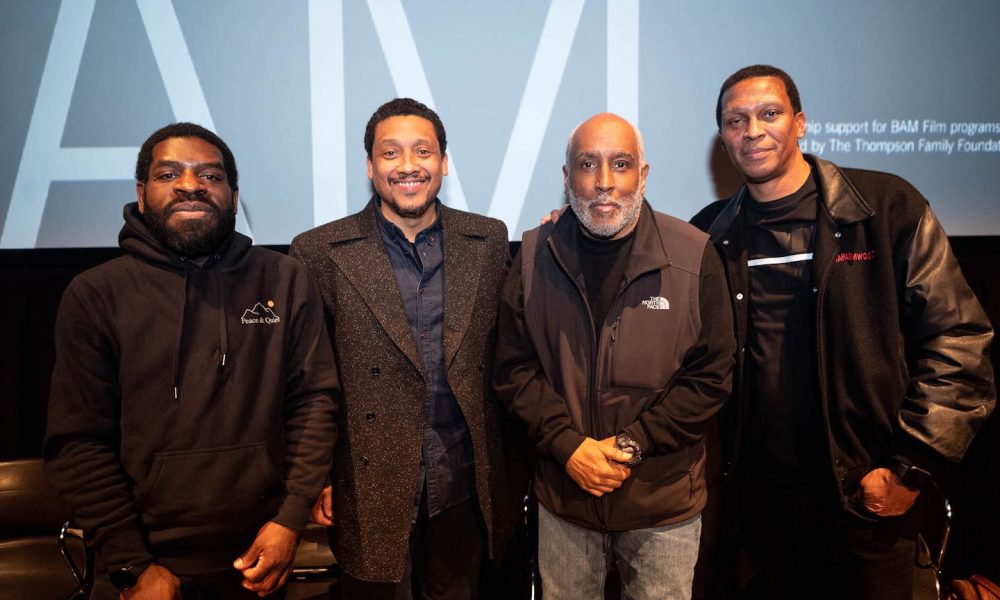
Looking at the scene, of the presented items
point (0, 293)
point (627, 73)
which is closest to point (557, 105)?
point (627, 73)

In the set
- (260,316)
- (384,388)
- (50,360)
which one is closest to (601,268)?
(384,388)

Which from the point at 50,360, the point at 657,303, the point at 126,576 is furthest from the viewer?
the point at 50,360

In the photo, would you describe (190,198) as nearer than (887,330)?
Yes

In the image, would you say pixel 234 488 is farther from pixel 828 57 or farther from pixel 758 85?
pixel 828 57

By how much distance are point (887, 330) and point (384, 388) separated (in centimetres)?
161

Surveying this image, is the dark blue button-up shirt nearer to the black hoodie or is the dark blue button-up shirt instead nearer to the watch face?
the black hoodie

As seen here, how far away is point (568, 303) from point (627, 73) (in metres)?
1.48

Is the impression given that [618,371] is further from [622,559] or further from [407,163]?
[407,163]

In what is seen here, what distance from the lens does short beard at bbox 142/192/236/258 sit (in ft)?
5.18

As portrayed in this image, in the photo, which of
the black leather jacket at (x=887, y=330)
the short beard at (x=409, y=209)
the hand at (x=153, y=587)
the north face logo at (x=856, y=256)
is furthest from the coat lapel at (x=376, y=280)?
the north face logo at (x=856, y=256)

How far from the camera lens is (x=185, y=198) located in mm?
1581

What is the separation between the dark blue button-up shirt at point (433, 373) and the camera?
6.03ft

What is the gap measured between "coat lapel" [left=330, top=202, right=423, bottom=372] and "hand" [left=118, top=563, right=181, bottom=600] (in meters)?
0.86

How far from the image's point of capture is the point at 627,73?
2660 millimetres
